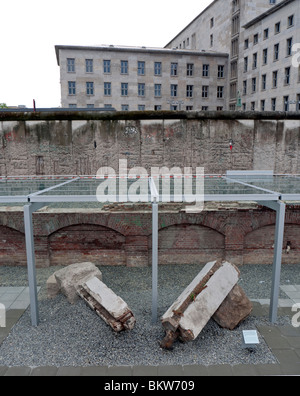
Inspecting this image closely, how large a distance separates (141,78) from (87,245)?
37.0 m

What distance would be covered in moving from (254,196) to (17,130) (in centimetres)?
1102

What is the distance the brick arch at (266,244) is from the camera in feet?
33.6

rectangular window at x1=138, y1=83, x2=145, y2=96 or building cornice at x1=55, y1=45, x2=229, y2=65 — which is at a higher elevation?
building cornice at x1=55, y1=45, x2=229, y2=65

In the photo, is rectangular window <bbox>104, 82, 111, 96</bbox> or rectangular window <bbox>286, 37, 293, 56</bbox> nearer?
rectangular window <bbox>286, 37, 293, 56</bbox>

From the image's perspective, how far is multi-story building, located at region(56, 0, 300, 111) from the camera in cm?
3623

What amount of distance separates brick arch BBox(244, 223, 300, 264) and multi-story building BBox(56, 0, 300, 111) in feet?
96.3

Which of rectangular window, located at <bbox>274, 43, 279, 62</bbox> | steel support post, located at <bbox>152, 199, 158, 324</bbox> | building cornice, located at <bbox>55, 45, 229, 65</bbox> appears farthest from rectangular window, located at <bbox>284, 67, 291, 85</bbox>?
steel support post, located at <bbox>152, 199, 158, 324</bbox>

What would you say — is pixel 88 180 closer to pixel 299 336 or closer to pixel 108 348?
pixel 108 348

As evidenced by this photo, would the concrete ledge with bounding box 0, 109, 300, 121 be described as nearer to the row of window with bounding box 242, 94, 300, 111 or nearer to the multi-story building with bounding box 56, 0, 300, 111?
the row of window with bounding box 242, 94, 300, 111

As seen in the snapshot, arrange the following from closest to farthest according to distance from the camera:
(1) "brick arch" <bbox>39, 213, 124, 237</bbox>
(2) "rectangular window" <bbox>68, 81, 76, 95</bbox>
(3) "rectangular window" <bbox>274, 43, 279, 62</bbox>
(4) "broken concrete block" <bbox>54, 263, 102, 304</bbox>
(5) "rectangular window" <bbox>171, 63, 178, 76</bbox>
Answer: (4) "broken concrete block" <bbox>54, 263, 102, 304</bbox> → (1) "brick arch" <bbox>39, 213, 124, 237</bbox> → (3) "rectangular window" <bbox>274, 43, 279, 62</bbox> → (2) "rectangular window" <bbox>68, 81, 76, 95</bbox> → (5) "rectangular window" <bbox>171, 63, 178, 76</bbox>

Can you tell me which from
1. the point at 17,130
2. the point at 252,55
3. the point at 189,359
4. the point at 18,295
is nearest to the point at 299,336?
the point at 189,359

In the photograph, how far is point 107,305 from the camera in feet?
21.0

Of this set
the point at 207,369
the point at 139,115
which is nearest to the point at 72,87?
the point at 139,115

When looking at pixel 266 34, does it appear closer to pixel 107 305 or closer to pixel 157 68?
pixel 157 68
